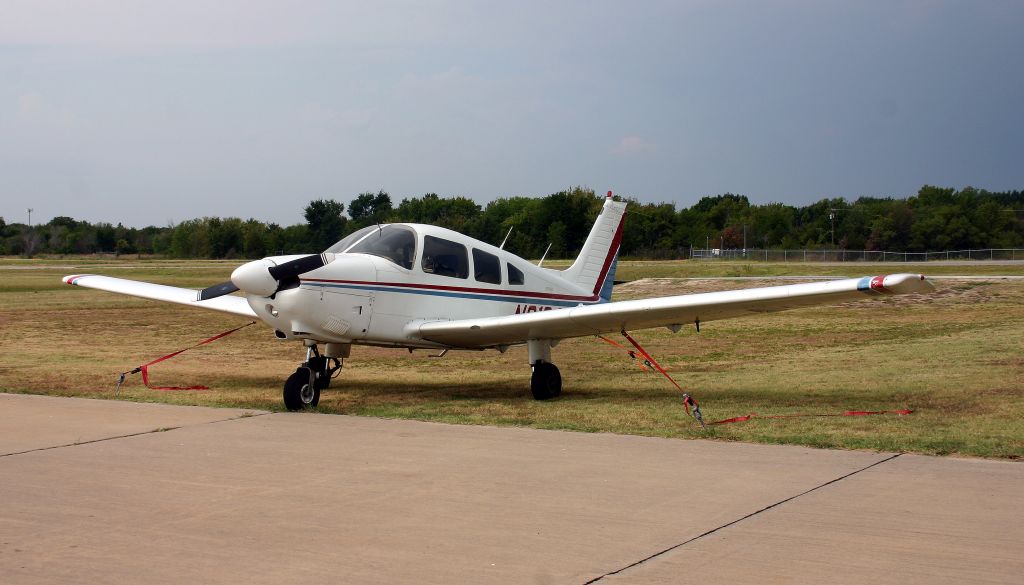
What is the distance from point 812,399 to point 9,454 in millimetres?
8418

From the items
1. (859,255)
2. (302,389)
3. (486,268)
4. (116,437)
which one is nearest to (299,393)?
(302,389)

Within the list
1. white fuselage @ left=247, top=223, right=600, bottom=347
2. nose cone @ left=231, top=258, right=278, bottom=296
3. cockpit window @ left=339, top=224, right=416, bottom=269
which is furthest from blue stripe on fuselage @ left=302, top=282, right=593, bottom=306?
nose cone @ left=231, top=258, right=278, bottom=296

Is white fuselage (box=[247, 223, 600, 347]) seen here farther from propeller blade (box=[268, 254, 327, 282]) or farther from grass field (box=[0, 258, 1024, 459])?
grass field (box=[0, 258, 1024, 459])

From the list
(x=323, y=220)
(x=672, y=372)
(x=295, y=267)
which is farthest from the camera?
(x=323, y=220)

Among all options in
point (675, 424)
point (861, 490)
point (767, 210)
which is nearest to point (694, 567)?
point (861, 490)

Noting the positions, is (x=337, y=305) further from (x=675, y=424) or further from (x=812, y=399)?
(x=812, y=399)

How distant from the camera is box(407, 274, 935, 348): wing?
10.6 metres

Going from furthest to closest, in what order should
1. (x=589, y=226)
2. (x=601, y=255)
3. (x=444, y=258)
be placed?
1. (x=589, y=226)
2. (x=601, y=255)
3. (x=444, y=258)

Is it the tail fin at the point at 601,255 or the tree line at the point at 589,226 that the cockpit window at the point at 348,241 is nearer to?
the tail fin at the point at 601,255

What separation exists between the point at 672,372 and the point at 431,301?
4.67 metres

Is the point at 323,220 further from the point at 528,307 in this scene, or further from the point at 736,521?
the point at 736,521

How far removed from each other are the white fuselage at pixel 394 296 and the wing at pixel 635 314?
0.28 meters

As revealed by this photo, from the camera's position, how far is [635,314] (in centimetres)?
1182

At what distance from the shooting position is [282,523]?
20.4 ft
